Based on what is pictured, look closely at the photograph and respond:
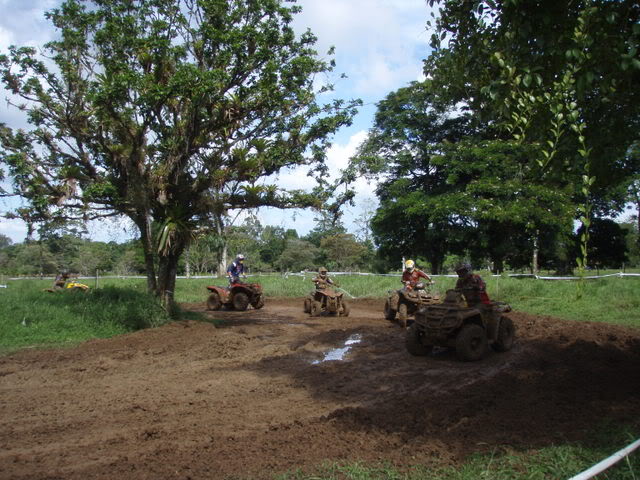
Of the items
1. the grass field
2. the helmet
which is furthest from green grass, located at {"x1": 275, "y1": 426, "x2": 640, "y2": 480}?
the grass field

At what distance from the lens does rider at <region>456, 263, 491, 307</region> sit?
408 inches

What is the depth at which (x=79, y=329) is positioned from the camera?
13.3 metres

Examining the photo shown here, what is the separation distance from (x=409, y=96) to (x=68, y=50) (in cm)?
2323

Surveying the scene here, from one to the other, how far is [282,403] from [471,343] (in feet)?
13.0

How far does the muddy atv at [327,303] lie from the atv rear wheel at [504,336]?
24.6ft

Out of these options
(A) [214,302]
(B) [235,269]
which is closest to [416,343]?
(B) [235,269]

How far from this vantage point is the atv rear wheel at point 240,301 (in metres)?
20.0

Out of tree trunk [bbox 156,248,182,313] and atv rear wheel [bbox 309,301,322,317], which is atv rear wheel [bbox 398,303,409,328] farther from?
tree trunk [bbox 156,248,182,313]

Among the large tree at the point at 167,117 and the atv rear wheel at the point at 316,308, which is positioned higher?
the large tree at the point at 167,117

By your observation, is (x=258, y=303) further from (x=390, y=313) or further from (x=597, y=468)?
(x=597, y=468)

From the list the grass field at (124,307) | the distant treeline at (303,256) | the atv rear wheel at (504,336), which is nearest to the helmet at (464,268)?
the atv rear wheel at (504,336)

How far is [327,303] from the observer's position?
57.3 ft

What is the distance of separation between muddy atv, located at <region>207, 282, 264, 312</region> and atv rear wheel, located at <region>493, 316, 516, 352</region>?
11.5 meters

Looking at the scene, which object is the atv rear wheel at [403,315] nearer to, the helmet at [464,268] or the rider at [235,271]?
the helmet at [464,268]
